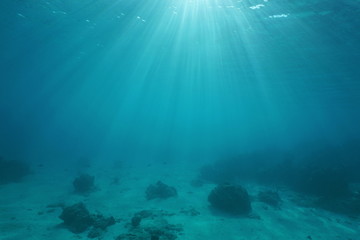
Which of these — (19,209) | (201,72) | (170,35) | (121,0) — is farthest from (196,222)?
(201,72)

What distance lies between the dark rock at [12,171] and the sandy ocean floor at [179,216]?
8.51 ft

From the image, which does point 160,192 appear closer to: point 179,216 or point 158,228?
point 179,216

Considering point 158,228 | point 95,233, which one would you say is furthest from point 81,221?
point 158,228

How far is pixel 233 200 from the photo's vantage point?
10547mm

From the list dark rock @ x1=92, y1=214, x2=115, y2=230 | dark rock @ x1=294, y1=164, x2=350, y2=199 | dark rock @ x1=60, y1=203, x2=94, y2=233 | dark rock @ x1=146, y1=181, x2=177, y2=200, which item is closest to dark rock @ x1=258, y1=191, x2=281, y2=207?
dark rock @ x1=294, y1=164, x2=350, y2=199

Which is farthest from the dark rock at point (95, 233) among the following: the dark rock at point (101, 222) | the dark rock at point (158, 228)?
the dark rock at point (158, 228)

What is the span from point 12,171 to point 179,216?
18.4m

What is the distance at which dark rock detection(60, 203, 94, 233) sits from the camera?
868 cm

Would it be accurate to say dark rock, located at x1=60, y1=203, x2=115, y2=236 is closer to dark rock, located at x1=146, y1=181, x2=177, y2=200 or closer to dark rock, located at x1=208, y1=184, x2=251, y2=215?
dark rock, located at x1=146, y1=181, x2=177, y2=200

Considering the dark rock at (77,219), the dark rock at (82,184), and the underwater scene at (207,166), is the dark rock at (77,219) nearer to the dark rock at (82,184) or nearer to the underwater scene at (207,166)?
the underwater scene at (207,166)

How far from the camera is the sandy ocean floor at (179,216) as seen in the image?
8.43 m

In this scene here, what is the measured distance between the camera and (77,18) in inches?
798

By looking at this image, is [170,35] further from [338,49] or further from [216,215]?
[216,215]

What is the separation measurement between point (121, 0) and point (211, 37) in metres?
8.88
